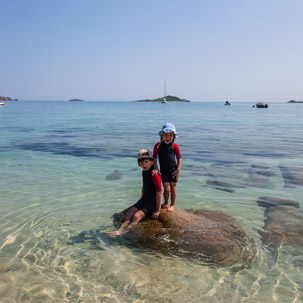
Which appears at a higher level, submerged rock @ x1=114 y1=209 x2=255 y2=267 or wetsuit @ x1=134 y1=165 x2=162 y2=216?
wetsuit @ x1=134 y1=165 x2=162 y2=216

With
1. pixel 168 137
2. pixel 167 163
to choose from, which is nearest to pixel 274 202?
pixel 167 163

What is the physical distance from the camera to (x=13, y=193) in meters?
8.17

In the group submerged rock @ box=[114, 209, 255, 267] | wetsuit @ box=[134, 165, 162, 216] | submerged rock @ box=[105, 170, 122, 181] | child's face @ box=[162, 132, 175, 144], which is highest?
child's face @ box=[162, 132, 175, 144]

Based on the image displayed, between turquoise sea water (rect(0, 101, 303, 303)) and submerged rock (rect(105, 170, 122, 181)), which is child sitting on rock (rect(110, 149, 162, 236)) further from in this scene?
submerged rock (rect(105, 170, 122, 181))

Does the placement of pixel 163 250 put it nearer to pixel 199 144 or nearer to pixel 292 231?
pixel 292 231

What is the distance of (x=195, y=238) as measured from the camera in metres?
4.98

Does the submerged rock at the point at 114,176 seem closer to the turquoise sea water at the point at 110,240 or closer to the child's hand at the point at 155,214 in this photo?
the turquoise sea water at the point at 110,240

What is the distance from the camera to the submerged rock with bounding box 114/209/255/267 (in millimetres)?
4766

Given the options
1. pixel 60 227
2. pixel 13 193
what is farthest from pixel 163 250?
pixel 13 193

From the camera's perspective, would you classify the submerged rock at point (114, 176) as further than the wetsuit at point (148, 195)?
Yes

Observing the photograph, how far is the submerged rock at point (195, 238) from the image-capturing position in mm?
4766

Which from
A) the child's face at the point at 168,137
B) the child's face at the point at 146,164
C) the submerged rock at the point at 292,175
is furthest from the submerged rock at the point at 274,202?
the child's face at the point at 146,164

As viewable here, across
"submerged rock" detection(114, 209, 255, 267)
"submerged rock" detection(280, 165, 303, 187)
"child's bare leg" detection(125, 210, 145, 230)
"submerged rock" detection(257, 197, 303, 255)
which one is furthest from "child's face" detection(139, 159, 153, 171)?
"submerged rock" detection(280, 165, 303, 187)

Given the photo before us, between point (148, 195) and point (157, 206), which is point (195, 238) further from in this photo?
point (148, 195)
